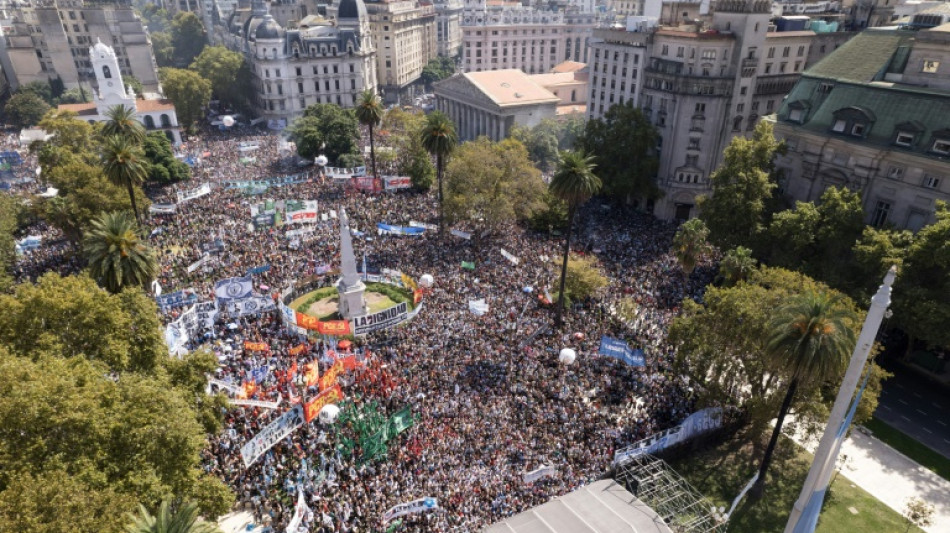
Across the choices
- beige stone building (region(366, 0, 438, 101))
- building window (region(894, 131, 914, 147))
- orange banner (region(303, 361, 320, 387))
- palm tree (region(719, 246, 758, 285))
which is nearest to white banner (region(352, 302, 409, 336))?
orange banner (region(303, 361, 320, 387))

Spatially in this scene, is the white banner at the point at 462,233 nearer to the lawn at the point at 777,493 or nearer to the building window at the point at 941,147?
Answer: the lawn at the point at 777,493

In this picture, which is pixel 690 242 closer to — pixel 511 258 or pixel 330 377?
pixel 511 258

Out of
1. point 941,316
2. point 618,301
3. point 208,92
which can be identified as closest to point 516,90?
point 208,92

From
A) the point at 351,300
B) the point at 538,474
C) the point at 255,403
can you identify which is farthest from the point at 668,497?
the point at 351,300

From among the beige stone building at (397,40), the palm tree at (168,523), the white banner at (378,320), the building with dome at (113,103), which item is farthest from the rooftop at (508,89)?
the palm tree at (168,523)

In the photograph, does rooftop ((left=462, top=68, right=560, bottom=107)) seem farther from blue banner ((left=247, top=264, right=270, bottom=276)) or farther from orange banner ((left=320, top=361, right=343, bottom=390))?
orange banner ((left=320, top=361, right=343, bottom=390))

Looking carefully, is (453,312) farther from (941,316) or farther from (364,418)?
(941,316)
